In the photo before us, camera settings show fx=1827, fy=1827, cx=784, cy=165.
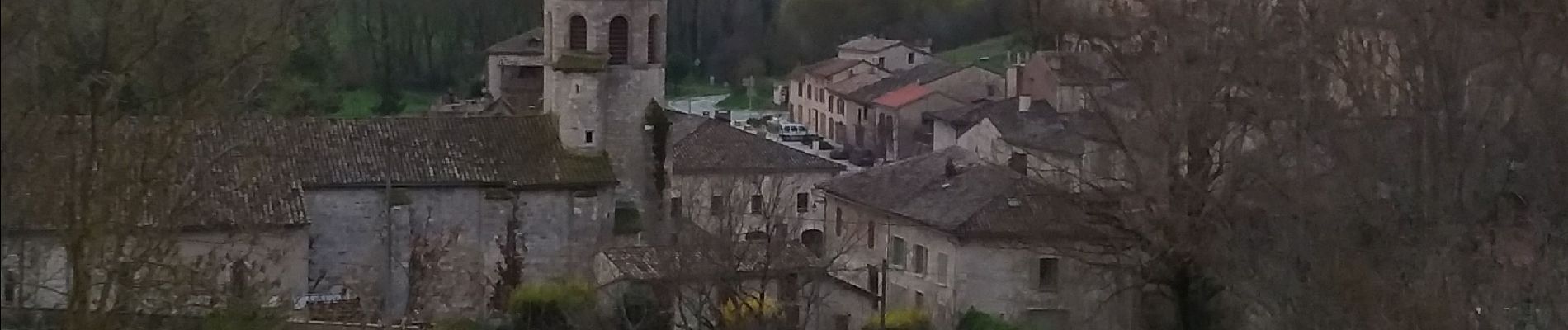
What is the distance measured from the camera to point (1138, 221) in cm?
1838

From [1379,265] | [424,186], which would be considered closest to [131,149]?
[424,186]

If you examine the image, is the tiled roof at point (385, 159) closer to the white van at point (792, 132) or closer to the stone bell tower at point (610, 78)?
the stone bell tower at point (610, 78)

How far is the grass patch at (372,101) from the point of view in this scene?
45.5 metres

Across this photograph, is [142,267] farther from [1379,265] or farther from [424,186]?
[1379,265]

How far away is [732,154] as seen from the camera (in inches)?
1200

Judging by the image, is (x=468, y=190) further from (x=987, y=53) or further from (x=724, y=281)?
(x=987, y=53)

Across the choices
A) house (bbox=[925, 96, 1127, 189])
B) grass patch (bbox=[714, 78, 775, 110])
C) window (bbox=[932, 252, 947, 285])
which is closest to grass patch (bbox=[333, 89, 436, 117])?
grass patch (bbox=[714, 78, 775, 110])

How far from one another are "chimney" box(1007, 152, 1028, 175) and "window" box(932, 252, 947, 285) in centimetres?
156

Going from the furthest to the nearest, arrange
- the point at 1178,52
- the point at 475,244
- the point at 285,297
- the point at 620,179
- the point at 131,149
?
1. the point at 620,179
2. the point at 475,244
3. the point at 1178,52
4. the point at 285,297
5. the point at 131,149

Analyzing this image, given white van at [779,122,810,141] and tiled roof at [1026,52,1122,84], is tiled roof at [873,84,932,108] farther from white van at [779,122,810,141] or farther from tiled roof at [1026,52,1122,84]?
tiled roof at [1026,52,1122,84]

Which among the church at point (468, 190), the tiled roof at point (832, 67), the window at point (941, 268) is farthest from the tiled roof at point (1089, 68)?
the tiled roof at point (832, 67)

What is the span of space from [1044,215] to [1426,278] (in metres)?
5.78

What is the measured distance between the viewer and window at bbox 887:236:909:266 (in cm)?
2308

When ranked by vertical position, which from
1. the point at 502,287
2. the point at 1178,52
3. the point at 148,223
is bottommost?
the point at 502,287
